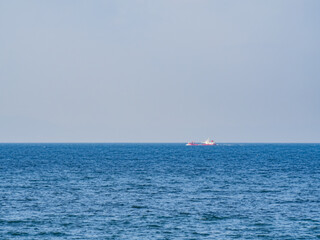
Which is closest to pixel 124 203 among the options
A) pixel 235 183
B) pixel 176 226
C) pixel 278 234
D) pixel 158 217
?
pixel 158 217

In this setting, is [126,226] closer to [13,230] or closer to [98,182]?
[13,230]

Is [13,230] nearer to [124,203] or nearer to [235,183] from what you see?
[124,203]

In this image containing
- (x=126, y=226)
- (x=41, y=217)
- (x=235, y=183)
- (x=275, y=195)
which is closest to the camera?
(x=126, y=226)

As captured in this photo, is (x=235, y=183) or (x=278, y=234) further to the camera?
(x=235, y=183)

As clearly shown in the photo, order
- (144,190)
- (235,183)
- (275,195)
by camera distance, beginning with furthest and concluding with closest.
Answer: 1. (235,183)
2. (144,190)
3. (275,195)

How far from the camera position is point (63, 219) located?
43125mm

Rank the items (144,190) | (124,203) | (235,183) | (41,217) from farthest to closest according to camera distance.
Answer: (235,183) → (144,190) → (124,203) → (41,217)

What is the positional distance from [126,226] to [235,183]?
33870 mm

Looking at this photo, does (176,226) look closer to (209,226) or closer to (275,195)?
(209,226)

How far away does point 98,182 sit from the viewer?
72.2 m

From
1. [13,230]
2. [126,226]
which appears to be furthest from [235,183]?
[13,230]

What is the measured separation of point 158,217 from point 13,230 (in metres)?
13.7

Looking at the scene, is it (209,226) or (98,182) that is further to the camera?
(98,182)

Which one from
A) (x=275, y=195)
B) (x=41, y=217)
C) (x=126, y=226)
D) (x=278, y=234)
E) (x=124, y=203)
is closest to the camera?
(x=278, y=234)
